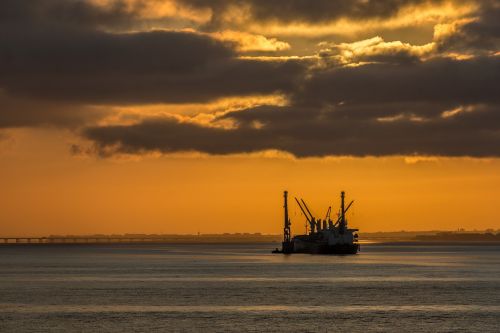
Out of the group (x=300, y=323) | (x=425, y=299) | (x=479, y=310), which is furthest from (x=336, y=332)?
(x=425, y=299)

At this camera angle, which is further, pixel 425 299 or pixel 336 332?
pixel 425 299

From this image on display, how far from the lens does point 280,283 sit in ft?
607

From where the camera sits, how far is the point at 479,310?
127 metres

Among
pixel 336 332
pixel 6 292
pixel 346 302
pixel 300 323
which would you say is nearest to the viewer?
pixel 336 332

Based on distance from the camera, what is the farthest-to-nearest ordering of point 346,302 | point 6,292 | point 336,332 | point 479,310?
point 6,292 < point 346,302 < point 479,310 < point 336,332

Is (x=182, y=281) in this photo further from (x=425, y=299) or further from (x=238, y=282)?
(x=425, y=299)

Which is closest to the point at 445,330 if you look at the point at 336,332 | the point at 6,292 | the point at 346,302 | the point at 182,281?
the point at 336,332

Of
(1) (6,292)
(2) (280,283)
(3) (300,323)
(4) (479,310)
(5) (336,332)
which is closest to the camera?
(5) (336,332)

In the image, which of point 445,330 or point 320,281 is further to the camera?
point 320,281

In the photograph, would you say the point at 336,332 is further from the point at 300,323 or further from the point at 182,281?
the point at 182,281

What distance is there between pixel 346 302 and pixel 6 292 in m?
57.1

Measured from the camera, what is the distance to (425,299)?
145125mm

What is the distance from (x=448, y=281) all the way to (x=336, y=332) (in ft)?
322

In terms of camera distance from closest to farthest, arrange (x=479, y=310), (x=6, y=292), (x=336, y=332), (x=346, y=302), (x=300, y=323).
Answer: (x=336, y=332)
(x=300, y=323)
(x=479, y=310)
(x=346, y=302)
(x=6, y=292)
